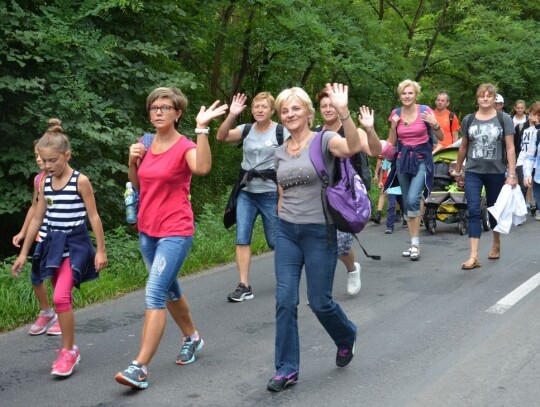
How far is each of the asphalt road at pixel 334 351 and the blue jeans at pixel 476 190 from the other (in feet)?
2.02

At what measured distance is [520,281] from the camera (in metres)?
8.48

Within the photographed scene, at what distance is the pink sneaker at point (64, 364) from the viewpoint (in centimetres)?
547

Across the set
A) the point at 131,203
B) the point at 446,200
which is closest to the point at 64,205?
the point at 131,203

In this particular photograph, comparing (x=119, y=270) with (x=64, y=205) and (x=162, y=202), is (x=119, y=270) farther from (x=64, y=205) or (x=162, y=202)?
(x=162, y=202)

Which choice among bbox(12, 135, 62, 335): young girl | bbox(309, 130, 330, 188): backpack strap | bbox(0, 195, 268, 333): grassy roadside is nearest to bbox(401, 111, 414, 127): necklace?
bbox(0, 195, 268, 333): grassy roadside

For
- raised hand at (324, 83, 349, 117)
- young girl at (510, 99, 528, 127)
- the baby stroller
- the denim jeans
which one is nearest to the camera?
raised hand at (324, 83, 349, 117)

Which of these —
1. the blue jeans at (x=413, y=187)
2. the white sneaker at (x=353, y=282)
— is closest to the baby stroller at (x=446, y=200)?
the blue jeans at (x=413, y=187)

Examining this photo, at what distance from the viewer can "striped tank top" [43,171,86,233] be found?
578 centimetres

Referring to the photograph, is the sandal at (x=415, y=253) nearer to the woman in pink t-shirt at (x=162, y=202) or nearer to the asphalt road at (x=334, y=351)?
the asphalt road at (x=334, y=351)

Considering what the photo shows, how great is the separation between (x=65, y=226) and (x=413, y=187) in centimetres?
507

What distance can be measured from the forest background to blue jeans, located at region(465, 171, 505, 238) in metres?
3.75

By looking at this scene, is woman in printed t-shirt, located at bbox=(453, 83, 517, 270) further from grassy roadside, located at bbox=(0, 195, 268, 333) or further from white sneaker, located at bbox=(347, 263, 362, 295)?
grassy roadside, located at bbox=(0, 195, 268, 333)

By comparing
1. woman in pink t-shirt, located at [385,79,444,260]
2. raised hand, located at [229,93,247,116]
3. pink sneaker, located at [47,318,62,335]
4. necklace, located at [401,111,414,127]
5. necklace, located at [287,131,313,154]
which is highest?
raised hand, located at [229,93,247,116]

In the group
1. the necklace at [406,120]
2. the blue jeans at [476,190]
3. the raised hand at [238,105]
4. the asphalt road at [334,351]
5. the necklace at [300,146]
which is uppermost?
the raised hand at [238,105]
